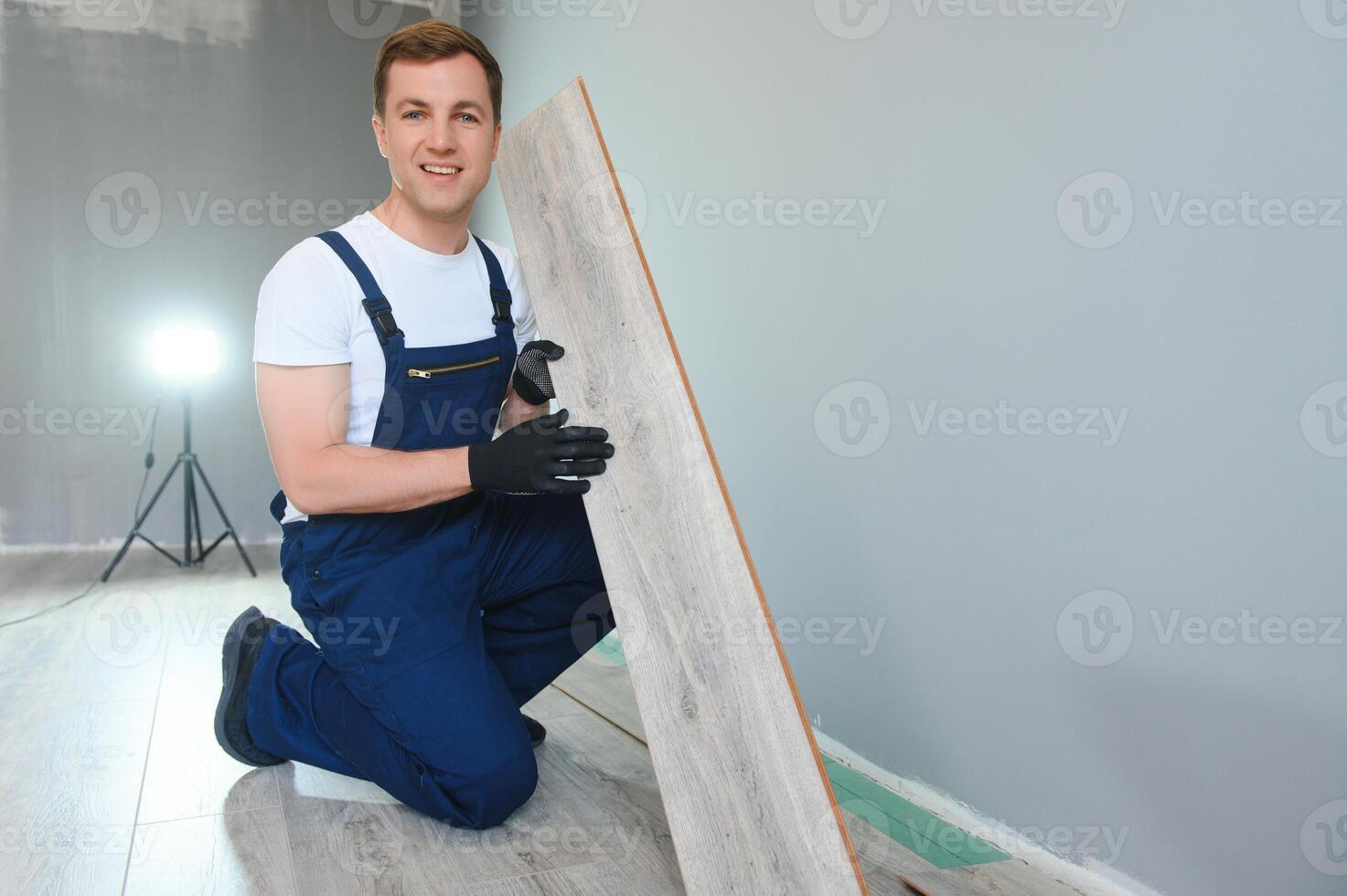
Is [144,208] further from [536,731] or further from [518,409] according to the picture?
[536,731]

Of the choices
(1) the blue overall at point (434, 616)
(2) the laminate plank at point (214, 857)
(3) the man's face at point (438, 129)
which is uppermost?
(3) the man's face at point (438, 129)

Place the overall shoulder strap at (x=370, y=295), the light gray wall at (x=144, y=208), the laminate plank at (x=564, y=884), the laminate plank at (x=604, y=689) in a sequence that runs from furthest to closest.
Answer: the light gray wall at (x=144, y=208) → the laminate plank at (x=604, y=689) → the overall shoulder strap at (x=370, y=295) → the laminate plank at (x=564, y=884)

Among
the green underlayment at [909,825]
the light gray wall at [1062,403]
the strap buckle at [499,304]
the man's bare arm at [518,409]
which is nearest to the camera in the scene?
the light gray wall at [1062,403]

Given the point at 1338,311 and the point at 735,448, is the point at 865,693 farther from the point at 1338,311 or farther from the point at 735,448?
the point at 1338,311

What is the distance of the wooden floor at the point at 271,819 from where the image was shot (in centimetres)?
151

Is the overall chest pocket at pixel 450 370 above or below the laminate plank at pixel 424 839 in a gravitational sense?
above

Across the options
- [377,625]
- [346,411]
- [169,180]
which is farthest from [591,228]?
[169,180]

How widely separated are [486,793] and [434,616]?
314 millimetres

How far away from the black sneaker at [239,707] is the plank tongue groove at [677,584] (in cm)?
90

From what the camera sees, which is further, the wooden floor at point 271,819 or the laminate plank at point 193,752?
the laminate plank at point 193,752

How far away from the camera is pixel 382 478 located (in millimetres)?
1645

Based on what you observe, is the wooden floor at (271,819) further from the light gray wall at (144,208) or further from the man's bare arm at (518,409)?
the light gray wall at (144,208)

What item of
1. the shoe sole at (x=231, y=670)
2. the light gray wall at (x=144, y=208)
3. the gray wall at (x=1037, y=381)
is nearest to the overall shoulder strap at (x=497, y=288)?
the gray wall at (x=1037, y=381)

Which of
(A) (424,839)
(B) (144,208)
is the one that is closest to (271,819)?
(A) (424,839)
